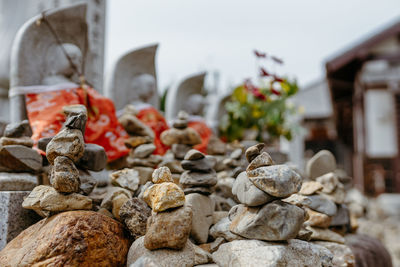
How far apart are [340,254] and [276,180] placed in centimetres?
92

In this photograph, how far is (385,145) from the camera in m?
8.88

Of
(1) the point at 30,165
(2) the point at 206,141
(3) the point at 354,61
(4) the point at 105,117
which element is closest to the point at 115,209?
(1) the point at 30,165

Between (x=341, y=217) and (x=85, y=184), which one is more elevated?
(x=85, y=184)

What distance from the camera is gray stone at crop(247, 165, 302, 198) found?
5.45ft

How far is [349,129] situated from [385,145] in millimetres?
6233

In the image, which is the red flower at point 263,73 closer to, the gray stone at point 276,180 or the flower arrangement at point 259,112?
the flower arrangement at point 259,112

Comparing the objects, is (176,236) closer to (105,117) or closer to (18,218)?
(18,218)

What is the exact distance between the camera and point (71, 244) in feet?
5.43

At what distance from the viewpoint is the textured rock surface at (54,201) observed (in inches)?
71.3

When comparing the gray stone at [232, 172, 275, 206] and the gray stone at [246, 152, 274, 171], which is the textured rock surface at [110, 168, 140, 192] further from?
the gray stone at [246, 152, 274, 171]

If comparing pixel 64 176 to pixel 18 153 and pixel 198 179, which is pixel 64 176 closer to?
pixel 18 153

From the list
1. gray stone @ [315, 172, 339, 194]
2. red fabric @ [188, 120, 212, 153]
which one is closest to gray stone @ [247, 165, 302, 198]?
gray stone @ [315, 172, 339, 194]

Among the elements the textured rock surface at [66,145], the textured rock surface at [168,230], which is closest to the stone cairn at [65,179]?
the textured rock surface at [66,145]

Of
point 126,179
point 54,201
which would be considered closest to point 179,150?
point 126,179
